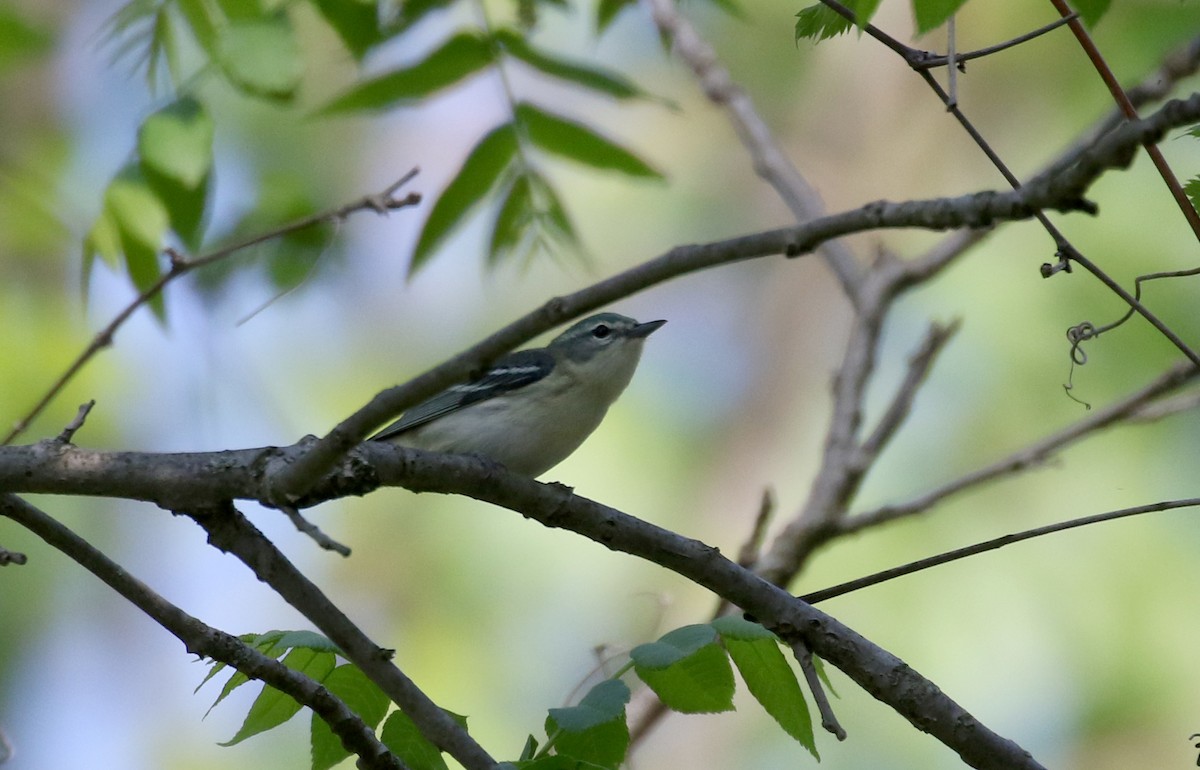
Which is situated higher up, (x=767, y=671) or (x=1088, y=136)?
(x=1088, y=136)

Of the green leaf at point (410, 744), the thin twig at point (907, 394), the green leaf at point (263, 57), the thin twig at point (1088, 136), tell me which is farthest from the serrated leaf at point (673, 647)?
the thin twig at point (907, 394)

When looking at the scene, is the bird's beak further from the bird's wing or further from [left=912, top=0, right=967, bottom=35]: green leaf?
[left=912, top=0, right=967, bottom=35]: green leaf

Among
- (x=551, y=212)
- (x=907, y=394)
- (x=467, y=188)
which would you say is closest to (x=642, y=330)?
(x=907, y=394)

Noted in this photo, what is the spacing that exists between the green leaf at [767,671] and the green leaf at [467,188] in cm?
204

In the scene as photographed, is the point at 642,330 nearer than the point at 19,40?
No

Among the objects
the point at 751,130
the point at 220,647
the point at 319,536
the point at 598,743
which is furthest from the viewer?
the point at 751,130

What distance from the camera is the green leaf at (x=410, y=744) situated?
255cm

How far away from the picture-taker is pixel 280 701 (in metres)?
2.62

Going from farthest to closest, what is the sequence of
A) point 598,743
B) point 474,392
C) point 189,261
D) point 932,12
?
point 474,392 → point 189,261 → point 598,743 → point 932,12

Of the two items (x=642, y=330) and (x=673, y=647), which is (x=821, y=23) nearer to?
(x=673, y=647)

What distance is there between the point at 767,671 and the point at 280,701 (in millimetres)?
1091

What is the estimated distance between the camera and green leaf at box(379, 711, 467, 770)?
2.55 m

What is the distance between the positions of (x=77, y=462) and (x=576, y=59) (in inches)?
93.1

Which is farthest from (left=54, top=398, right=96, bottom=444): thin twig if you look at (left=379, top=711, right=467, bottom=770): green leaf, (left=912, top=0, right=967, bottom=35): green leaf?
(left=912, top=0, right=967, bottom=35): green leaf
